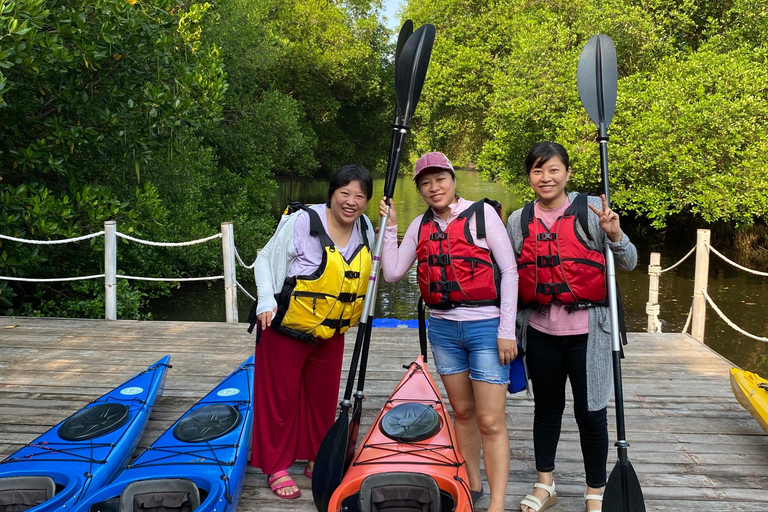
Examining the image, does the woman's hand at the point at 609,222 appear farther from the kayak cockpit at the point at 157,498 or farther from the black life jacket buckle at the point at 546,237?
the kayak cockpit at the point at 157,498

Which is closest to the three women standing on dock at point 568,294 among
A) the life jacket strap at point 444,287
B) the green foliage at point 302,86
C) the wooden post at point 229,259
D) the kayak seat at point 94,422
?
the life jacket strap at point 444,287

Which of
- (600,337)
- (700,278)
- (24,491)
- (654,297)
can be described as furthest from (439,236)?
(654,297)

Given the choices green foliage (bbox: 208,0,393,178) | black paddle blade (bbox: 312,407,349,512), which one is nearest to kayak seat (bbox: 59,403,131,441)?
black paddle blade (bbox: 312,407,349,512)

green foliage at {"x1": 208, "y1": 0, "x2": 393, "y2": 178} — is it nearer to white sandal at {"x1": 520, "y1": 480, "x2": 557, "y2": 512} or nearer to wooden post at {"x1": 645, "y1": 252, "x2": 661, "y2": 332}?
wooden post at {"x1": 645, "y1": 252, "x2": 661, "y2": 332}

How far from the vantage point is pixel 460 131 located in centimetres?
1883

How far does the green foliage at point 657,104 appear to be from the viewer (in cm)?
1100

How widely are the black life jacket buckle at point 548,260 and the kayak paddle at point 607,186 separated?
8.1 inches

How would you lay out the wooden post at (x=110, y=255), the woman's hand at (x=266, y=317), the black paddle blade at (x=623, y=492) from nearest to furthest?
the black paddle blade at (x=623, y=492), the woman's hand at (x=266, y=317), the wooden post at (x=110, y=255)

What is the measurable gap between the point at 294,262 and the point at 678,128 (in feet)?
35.8

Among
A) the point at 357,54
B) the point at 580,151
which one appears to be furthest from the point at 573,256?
the point at 357,54

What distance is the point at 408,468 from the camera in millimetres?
2375

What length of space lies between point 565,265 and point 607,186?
1.37 ft

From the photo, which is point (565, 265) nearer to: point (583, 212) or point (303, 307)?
point (583, 212)

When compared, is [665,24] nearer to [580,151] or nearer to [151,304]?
[580,151]
